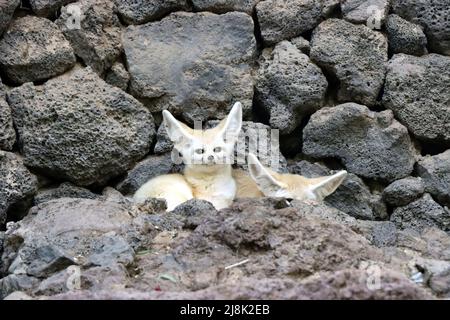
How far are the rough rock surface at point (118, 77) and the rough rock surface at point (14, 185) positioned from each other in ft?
2.83

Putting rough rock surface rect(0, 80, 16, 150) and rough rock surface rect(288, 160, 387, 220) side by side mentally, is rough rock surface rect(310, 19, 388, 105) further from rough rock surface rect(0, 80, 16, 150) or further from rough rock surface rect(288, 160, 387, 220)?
rough rock surface rect(0, 80, 16, 150)

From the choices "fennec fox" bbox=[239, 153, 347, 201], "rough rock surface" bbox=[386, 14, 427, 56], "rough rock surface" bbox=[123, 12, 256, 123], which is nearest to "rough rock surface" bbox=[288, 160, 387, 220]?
"fennec fox" bbox=[239, 153, 347, 201]

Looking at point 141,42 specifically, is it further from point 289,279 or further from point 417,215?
point 289,279

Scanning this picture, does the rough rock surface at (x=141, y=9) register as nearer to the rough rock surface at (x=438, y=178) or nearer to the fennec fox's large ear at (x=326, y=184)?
the fennec fox's large ear at (x=326, y=184)

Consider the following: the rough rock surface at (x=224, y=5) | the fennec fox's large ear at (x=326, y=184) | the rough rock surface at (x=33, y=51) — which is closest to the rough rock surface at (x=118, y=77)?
the rough rock surface at (x=33, y=51)

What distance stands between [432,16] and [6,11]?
289 cm

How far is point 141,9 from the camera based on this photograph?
7.38 meters

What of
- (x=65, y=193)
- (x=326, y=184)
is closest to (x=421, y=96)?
(x=326, y=184)

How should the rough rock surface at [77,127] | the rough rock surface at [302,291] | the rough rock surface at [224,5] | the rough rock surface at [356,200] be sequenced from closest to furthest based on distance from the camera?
1. the rough rock surface at [302,291]
2. the rough rock surface at [77,127]
3. the rough rock surface at [356,200]
4. the rough rock surface at [224,5]

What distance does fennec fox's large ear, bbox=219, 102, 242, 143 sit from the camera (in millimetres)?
7039

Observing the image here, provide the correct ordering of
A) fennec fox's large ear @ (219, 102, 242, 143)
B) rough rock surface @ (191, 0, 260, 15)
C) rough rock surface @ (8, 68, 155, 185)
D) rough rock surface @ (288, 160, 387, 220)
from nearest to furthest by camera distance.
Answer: rough rock surface @ (8, 68, 155, 185), fennec fox's large ear @ (219, 102, 242, 143), rough rock surface @ (288, 160, 387, 220), rough rock surface @ (191, 0, 260, 15)

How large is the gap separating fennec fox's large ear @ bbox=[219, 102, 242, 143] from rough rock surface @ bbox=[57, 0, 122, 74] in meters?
0.92

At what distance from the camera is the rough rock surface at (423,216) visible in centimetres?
720
